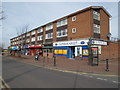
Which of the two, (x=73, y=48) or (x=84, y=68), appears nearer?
(x=84, y=68)

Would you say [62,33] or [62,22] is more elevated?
[62,22]

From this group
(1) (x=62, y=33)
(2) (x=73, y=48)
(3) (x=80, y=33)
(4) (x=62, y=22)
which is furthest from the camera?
(4) (x=62, y=22)

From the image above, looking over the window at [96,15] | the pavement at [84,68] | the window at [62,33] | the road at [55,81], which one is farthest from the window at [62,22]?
the road at [55,81]

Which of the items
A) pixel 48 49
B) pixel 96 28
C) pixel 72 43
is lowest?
pixel 48 49

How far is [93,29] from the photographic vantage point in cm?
1866

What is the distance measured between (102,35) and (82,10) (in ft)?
22.7

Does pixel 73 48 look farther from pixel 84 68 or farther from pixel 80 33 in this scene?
pixel 84 68

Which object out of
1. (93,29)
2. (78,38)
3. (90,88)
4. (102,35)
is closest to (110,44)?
(102,35)

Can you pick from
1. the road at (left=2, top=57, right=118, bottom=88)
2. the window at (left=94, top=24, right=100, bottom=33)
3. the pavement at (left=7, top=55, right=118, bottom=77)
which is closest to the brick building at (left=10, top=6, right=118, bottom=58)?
the window at (left=94, top=24, right=100, bottom=33)

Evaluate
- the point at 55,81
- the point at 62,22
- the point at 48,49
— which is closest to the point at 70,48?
the point at 62,22

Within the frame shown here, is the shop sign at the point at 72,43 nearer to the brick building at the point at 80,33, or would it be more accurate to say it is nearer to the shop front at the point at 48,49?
the brick building at the point at 80,33

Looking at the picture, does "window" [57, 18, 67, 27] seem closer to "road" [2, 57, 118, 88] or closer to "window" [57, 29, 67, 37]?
"window" [57, 29, 67, 37]

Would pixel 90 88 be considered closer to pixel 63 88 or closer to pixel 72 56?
pixel 63 88

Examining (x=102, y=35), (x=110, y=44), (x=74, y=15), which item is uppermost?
(x=74, y=15)
